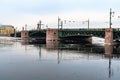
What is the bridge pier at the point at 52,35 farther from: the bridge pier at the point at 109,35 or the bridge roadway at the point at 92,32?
the bridge pier at the point at 109,35

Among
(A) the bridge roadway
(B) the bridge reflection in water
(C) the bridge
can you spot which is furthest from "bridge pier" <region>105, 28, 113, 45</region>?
(B) the bridge reflection in water

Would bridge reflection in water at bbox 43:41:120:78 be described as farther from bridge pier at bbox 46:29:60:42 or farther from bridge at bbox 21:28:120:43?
bridge pier at bbox 46:29:60:42

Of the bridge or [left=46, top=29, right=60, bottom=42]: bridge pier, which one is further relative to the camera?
[left=46, top=29, right=60, bottom=42]: bridge pier

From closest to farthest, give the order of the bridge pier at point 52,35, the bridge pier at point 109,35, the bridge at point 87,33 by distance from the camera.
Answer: the bridge pier at point 109,35 → the bridge at point 87,33 → the bridge pier at point 52,35

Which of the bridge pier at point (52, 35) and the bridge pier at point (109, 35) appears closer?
the bridge pier at point (109, 35)

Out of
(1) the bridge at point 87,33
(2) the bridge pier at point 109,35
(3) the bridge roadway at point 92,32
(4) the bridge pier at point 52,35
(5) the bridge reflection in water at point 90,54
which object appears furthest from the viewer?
(4) the bridge pier at point 52,35

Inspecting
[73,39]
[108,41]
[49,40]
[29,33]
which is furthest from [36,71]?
[29,33]

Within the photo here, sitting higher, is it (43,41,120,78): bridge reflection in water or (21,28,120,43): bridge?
(21,28,120,43): bridge

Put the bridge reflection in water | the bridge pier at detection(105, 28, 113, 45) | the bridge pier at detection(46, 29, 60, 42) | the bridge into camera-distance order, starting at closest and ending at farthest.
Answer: the bridge reflection in water → the bridge pier at detection(105, 28, 113, 45) → the bridge → the bridge pier at detection(46, 29, 60, 42)

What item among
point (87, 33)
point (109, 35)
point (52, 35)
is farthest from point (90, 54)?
point (52, 35)

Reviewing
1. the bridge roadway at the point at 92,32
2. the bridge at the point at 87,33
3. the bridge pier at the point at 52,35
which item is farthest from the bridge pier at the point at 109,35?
the bridge pier at the point at 52,35

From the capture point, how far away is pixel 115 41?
109m

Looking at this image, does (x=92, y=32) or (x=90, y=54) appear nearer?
(x=90, y=54)

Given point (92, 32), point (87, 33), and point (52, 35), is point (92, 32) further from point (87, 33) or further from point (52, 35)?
point (52, 35)
